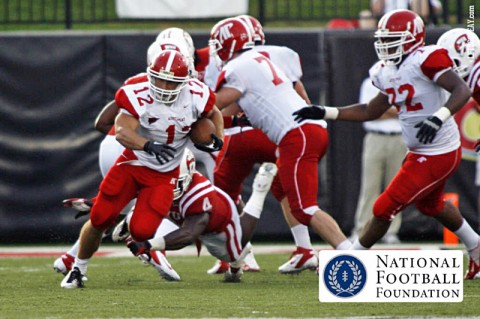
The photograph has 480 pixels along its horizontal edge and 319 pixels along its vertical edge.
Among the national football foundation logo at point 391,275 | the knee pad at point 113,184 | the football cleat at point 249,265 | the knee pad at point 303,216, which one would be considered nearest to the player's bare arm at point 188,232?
the knee pad at point 113,184

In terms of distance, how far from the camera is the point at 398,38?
292 inches

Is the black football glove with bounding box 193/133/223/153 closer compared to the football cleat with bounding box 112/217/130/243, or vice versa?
the black football glove with bounding box 193/133/223/153

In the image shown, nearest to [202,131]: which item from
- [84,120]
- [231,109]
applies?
[231,109]

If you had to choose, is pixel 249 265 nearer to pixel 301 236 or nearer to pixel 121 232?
pixel 301 236

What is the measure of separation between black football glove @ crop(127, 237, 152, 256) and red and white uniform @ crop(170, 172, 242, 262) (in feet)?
1.95

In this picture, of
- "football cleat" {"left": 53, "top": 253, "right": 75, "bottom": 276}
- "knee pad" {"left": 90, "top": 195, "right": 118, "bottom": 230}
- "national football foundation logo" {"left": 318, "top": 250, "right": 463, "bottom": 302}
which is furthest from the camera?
"football cleat" {"left": 53, "top": 253, "right": 75, "bottom": 276}

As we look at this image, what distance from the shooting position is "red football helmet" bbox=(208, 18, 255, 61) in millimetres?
8172

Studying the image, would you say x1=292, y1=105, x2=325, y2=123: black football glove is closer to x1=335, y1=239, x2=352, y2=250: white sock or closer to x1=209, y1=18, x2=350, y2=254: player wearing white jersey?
x1=209, y1=18, x2=350, y2=254: player wearing white jersey

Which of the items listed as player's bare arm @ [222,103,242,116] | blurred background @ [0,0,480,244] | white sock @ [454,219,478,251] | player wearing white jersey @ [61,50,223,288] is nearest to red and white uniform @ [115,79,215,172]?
player wearing white jersey @ [61,50,223,288]

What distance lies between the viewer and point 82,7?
481 inches

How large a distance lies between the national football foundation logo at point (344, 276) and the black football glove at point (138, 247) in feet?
4.90

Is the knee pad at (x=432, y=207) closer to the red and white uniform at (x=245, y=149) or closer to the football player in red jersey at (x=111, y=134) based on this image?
the red and white uniform at (x=245, y=149)

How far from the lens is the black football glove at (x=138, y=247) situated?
6832 mm

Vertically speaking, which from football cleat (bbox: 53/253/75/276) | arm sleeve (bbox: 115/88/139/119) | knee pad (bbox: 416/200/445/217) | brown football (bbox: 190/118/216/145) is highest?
arm sleeve (bbox: 115/88/139/119)
